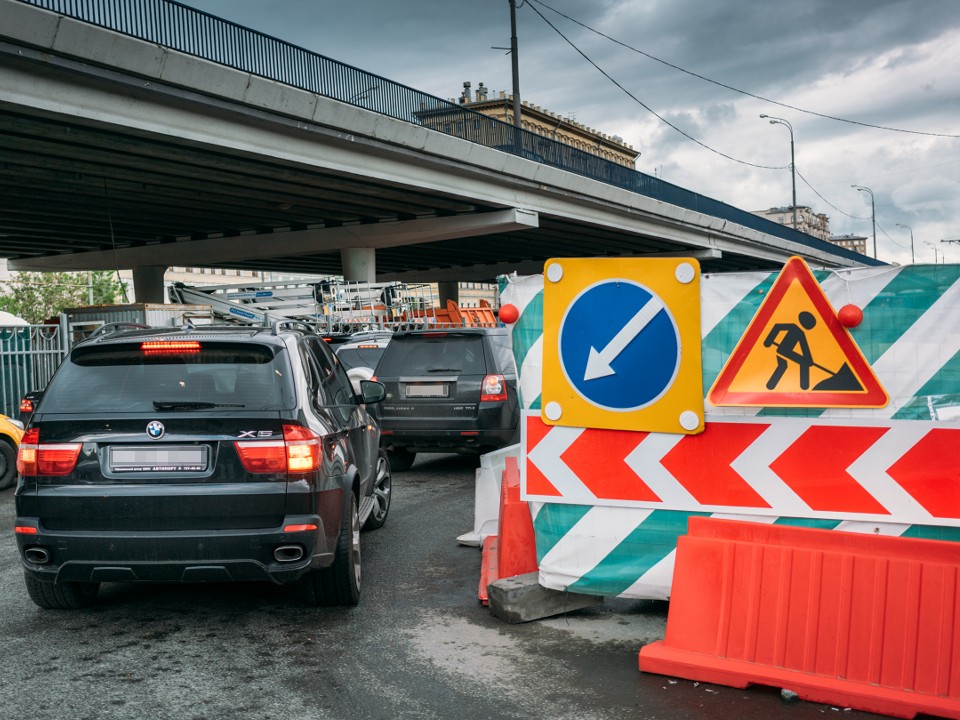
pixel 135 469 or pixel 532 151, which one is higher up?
pixel 532 151

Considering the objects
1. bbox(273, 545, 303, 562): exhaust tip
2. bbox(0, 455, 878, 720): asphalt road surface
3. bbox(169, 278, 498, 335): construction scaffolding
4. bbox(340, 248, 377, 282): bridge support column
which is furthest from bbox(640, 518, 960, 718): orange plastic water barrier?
bbox(340, 248, 377, 282): bridge support column

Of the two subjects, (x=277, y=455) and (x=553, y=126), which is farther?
(x=553, y=126)

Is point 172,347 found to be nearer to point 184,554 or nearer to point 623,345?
point 184,554

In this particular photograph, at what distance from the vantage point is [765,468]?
4.97 meters

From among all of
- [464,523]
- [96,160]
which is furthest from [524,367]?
[96,160]

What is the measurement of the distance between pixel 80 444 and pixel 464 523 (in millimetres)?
3922

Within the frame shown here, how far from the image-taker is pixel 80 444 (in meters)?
5.43

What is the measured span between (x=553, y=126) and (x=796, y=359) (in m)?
107

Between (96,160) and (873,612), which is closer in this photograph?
(873,612)

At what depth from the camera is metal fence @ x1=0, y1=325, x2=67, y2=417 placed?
16.0 metres

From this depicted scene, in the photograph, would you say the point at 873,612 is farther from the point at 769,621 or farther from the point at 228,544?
the point at 228,544

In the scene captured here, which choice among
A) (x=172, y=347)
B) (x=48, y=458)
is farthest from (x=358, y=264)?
(x=48, y=458)

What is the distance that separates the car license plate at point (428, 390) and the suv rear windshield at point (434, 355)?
0.51 ft

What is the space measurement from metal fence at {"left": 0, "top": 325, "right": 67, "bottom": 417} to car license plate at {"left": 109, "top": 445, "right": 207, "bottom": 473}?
36.3 ft
